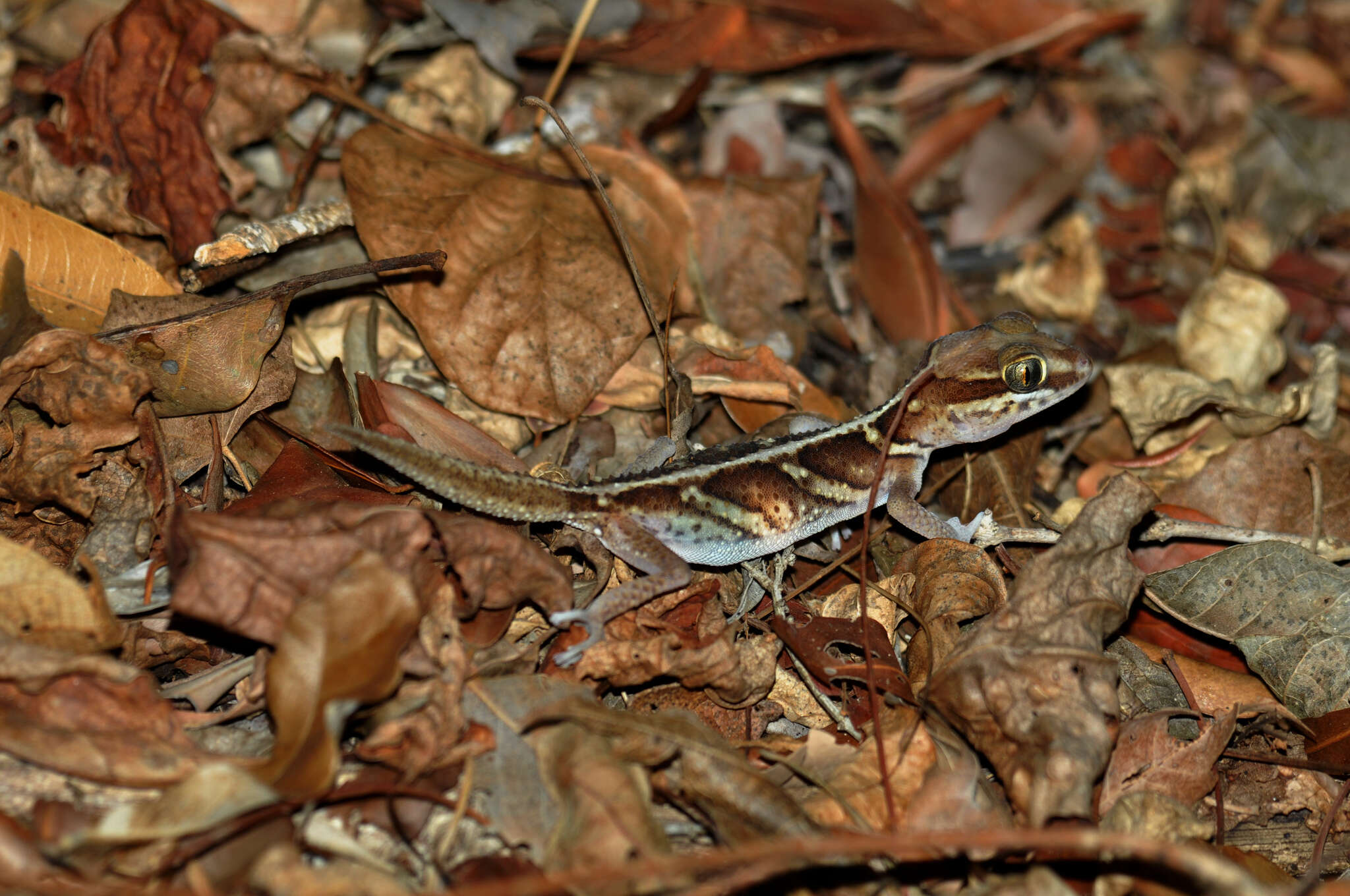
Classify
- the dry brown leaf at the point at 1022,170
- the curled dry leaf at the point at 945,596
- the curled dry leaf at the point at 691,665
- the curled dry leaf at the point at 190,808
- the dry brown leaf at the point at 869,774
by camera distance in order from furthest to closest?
the dry brown leaf at the point at 1022,170 → the curled dry leaf at the point at 945,596 → the curled dry leaf at the point at 691,665 → the dry brown leaf at the point at 869,774 → the curled dry leaf at the point at 190,808

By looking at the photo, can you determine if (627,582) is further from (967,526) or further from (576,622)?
(967,526)

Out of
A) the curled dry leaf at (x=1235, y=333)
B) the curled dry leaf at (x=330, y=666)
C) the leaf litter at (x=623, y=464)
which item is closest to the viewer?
the curled dry leaf at (x=330, y=666)

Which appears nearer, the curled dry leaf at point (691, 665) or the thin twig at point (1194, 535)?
the curled dry leaf at point (691, 665)

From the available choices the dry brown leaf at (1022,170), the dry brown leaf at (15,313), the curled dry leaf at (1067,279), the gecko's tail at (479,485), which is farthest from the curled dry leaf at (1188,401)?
the dry brown leaf at (15,313)

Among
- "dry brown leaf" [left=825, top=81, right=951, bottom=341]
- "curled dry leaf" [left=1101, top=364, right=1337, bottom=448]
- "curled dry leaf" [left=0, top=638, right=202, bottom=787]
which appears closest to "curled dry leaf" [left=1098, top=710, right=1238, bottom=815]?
"curled dry leaf" [left=1101, top=364, right=1337, bottom=448]

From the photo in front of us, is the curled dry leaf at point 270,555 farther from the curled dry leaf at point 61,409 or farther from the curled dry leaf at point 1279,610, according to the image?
the curled dry leaf at point 1279,610

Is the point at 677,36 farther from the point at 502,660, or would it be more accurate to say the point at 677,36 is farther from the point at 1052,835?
the point at 1052,835
